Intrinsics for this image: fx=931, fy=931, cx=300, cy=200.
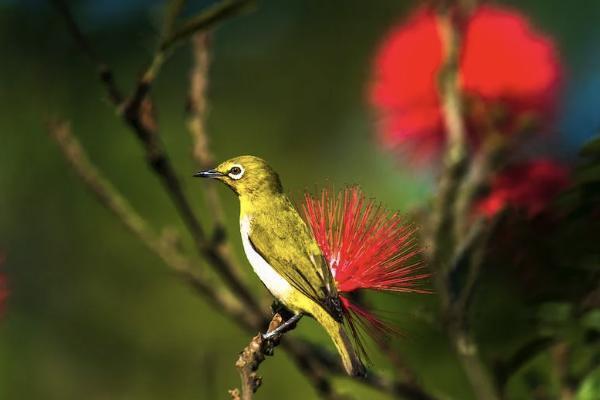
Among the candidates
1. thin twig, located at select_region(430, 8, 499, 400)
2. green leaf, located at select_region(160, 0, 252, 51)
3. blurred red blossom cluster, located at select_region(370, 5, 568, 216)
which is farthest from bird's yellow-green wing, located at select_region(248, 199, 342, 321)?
blurred red blossom cluster, located at select_region(370, 5, 568, 216)

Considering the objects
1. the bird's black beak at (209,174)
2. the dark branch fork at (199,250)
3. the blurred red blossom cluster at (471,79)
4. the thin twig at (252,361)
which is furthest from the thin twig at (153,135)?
the blurred red blossom cluster at (471,79)

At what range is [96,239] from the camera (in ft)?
7.55

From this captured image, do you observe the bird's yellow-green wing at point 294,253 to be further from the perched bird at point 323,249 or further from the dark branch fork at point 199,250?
the dark branch fork at point 199,250

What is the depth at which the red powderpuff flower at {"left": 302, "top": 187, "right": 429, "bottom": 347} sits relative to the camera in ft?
2.14

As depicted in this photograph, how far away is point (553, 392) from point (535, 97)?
1.92 feet

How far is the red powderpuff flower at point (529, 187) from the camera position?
113 centimetres

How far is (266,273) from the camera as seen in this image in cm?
66

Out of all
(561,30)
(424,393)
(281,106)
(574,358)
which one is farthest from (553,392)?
(561,30)

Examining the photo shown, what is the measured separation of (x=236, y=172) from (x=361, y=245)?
107mm

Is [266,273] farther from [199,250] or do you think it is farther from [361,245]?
[199,250]

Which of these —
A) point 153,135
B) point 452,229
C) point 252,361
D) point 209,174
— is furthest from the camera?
point 452,229

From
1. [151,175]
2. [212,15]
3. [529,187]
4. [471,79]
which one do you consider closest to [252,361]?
[212,15]

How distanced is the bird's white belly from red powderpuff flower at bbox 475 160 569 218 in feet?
1.64

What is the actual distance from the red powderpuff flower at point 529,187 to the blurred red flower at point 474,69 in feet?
0.92
